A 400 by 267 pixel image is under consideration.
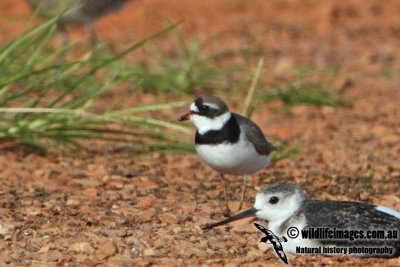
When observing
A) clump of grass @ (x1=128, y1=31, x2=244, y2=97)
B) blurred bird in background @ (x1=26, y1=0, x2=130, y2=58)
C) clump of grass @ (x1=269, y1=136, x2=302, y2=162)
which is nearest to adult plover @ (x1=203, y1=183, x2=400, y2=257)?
clump of grass @ (x1=269, y1=136, x2=302, y2=162)

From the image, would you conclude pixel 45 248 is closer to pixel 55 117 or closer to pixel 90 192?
pixel 90 192

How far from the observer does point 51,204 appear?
16.4 ft

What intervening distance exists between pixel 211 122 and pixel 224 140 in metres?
0.14

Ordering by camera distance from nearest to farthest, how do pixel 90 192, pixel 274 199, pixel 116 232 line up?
pixel 274 199 < pixel 116 232 < pixel 90 192

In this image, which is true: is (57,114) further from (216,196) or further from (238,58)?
(238,58)

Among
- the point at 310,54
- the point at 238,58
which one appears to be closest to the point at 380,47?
the point at 310,54

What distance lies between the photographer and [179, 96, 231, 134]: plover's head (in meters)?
4.82

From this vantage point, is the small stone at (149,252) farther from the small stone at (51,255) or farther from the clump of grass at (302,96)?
the clump of grass at (302,96)

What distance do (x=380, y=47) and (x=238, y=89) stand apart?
10.3 ft

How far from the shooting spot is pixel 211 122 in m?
4.82

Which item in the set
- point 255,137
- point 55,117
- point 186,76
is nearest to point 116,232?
point 255,137

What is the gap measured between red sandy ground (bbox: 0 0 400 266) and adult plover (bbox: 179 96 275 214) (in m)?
0.32

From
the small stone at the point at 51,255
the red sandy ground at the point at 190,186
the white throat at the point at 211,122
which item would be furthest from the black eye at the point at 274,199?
the small stone at the point at 51,255

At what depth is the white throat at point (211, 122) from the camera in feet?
15.8
